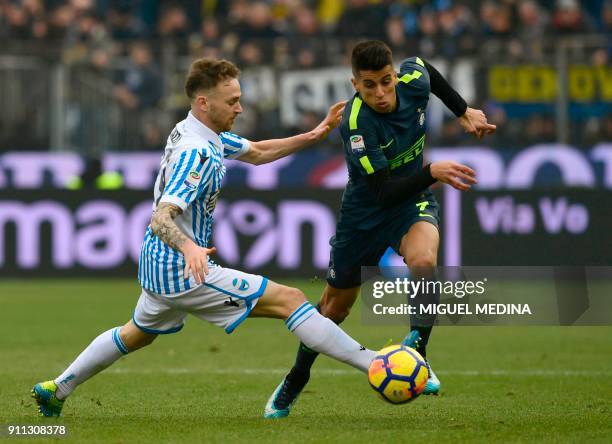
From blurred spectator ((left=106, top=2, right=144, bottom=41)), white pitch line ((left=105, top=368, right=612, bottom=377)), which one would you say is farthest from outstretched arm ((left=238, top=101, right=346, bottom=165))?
blurred spectator ((left=106, top=2, right=144, bottom=41))

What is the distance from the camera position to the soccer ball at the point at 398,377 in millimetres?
6746

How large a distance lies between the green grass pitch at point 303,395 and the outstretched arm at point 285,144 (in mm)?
1606

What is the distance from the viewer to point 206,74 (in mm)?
7039

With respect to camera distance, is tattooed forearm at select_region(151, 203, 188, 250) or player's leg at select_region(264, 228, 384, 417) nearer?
tattooed forearm at select_region(151, 203, 188, 250)

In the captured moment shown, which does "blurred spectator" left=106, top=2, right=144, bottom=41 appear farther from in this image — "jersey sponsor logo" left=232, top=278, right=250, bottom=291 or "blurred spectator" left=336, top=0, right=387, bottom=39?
"jersey sponsor logo" left=232, top=278, right=250, bottom=291

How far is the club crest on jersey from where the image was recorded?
25.0 ft

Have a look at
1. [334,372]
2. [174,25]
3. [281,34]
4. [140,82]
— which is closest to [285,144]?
[334,372]

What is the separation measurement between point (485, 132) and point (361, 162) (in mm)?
925

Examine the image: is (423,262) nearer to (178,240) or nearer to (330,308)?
(330,308)

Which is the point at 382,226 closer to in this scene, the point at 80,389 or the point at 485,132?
the point at 485,132

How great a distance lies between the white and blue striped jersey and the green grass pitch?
855mm

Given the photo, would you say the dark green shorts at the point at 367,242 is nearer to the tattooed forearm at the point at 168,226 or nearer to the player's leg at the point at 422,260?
the player's leg at the point at 422,260

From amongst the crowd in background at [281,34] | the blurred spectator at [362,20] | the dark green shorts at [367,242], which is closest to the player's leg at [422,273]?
the dark green shorts at [367,242]

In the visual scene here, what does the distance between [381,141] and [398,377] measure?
171 centimetres
